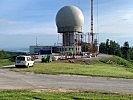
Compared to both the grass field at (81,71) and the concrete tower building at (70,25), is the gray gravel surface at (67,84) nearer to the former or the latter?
the grass field at (81,71)

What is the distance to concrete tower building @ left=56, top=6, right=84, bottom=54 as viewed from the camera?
298ft

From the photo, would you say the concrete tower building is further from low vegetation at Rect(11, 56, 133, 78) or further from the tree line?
low vegetation at Rect(11, 56, 133, 78)

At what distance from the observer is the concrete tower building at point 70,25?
90.9 m

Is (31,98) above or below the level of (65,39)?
below

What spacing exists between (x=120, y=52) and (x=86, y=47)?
76.0 ft

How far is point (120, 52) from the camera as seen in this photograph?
126 meters

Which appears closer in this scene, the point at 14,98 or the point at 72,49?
the point at 14,98

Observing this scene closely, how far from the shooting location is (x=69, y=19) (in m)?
90.9

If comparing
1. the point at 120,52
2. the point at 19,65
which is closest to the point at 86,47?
the point at 120,52

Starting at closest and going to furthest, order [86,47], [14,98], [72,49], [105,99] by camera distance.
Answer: [14,98] < [105,99] < [72,49] < [86,47]

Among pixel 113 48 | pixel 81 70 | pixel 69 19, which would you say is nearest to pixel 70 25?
pixel 69 19

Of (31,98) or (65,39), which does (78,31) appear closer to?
(65,39)

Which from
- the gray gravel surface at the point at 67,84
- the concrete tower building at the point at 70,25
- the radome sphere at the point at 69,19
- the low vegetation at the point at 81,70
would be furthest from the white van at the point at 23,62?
the radome sphere at the point at 69,19

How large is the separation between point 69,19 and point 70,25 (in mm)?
1769
